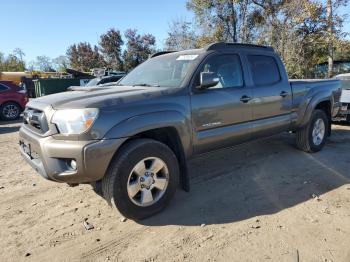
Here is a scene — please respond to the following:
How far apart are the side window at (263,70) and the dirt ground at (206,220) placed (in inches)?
54.9

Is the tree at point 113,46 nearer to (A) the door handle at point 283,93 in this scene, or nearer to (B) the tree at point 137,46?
(B) the tree at point 137,46

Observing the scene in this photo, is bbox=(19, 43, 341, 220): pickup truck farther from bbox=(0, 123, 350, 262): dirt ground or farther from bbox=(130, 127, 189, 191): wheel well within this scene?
bbox=(0, 123, 350, 262): dirt ground

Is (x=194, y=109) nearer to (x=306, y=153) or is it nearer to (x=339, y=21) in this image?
(x=306, y=153)

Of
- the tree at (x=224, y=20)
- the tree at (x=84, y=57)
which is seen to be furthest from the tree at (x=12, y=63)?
the tree at (x=224, y=20)

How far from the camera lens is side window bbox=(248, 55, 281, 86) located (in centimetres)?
486

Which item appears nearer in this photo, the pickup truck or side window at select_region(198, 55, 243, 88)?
the pickup truck

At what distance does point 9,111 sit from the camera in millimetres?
12766

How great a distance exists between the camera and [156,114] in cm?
350

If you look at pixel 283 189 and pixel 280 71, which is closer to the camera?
pixel 283 189

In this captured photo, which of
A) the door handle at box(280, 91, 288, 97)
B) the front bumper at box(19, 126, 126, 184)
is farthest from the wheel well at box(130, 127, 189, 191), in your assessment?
the door handle at box(280, 91, 288, 97)

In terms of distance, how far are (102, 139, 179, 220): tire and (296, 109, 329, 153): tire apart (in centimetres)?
320

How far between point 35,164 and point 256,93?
3.08 m

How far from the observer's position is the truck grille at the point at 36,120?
11.2ft

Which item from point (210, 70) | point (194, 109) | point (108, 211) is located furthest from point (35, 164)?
point (210, 70)
